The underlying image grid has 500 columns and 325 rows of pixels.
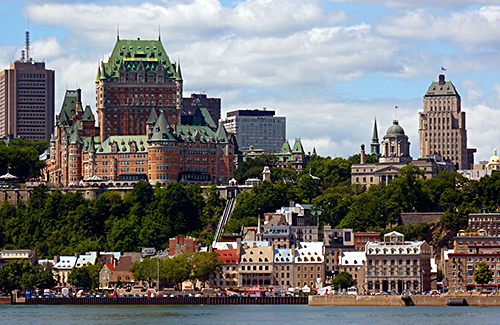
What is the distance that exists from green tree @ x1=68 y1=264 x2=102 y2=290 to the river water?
636 inches

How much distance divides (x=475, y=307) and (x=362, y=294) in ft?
54.9

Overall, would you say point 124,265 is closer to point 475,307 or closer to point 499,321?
point 475,307

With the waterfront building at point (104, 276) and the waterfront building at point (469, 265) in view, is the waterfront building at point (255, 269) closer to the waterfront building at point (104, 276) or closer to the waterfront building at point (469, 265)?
the waterfront building at point (104, 276)

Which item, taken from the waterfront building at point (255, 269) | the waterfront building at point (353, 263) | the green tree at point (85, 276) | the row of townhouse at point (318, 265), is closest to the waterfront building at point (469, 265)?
the row of townhouse at point (318, 265)

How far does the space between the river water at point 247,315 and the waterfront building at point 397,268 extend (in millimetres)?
10223

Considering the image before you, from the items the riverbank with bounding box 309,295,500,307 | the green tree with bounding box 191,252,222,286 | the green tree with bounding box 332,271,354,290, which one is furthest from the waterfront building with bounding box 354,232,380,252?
the riverbank with bounding box 309,295,500,307

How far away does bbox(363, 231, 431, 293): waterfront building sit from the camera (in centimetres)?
17650

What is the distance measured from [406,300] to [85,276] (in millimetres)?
51448

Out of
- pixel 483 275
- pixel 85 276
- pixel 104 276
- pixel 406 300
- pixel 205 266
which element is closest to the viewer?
pixel 406 300

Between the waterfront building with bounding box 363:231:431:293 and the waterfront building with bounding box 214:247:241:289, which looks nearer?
the waterfront building with bounding box 363:231:431:293

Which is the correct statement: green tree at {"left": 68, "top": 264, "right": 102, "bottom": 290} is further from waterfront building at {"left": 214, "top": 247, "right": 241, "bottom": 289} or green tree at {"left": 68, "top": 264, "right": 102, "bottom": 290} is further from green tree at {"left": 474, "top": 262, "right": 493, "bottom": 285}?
green tree at {"left": 474, "top": 262, "right": 493, "bottom": 285}

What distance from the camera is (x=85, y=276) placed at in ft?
636

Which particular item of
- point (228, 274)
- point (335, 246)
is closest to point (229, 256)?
point (228, 274)

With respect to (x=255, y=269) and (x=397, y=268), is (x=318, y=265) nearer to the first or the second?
(x=255, y=269)
